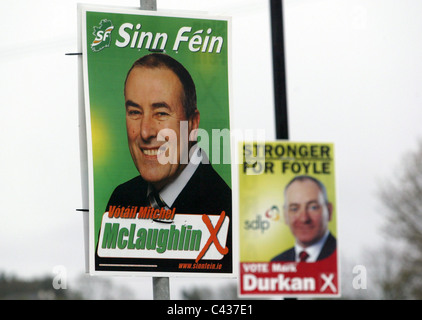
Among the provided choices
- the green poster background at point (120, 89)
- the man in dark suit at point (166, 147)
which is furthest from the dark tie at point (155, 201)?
the green poster background at point (120, 89)

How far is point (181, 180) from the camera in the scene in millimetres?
11266

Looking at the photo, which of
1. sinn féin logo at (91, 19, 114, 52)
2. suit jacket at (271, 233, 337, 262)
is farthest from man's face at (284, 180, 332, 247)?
sinn féin logo at (91, 19, 114, 52)

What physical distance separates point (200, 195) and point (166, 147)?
68 centimetres

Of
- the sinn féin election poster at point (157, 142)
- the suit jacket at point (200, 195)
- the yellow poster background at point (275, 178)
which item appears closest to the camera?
the yellow poster background at point (275, 178)

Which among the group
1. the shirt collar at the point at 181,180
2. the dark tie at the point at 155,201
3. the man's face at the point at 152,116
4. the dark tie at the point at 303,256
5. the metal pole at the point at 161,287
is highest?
the man's face at the point at 152,116

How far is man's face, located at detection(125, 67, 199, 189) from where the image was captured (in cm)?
1105

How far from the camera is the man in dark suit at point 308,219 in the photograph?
10.8 m

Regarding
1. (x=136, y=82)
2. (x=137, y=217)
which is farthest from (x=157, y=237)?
(x=136, y=82)

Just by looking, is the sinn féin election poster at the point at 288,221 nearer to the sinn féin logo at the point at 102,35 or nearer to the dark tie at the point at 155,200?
the dark tie at the point at 155,200

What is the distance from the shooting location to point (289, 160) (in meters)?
10.7

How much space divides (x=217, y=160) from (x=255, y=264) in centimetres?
128

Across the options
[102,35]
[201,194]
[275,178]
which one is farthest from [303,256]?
[102,35]

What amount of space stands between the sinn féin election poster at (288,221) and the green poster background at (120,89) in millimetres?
571

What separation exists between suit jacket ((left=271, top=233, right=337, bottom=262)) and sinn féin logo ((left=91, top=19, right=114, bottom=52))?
307 centimetres
